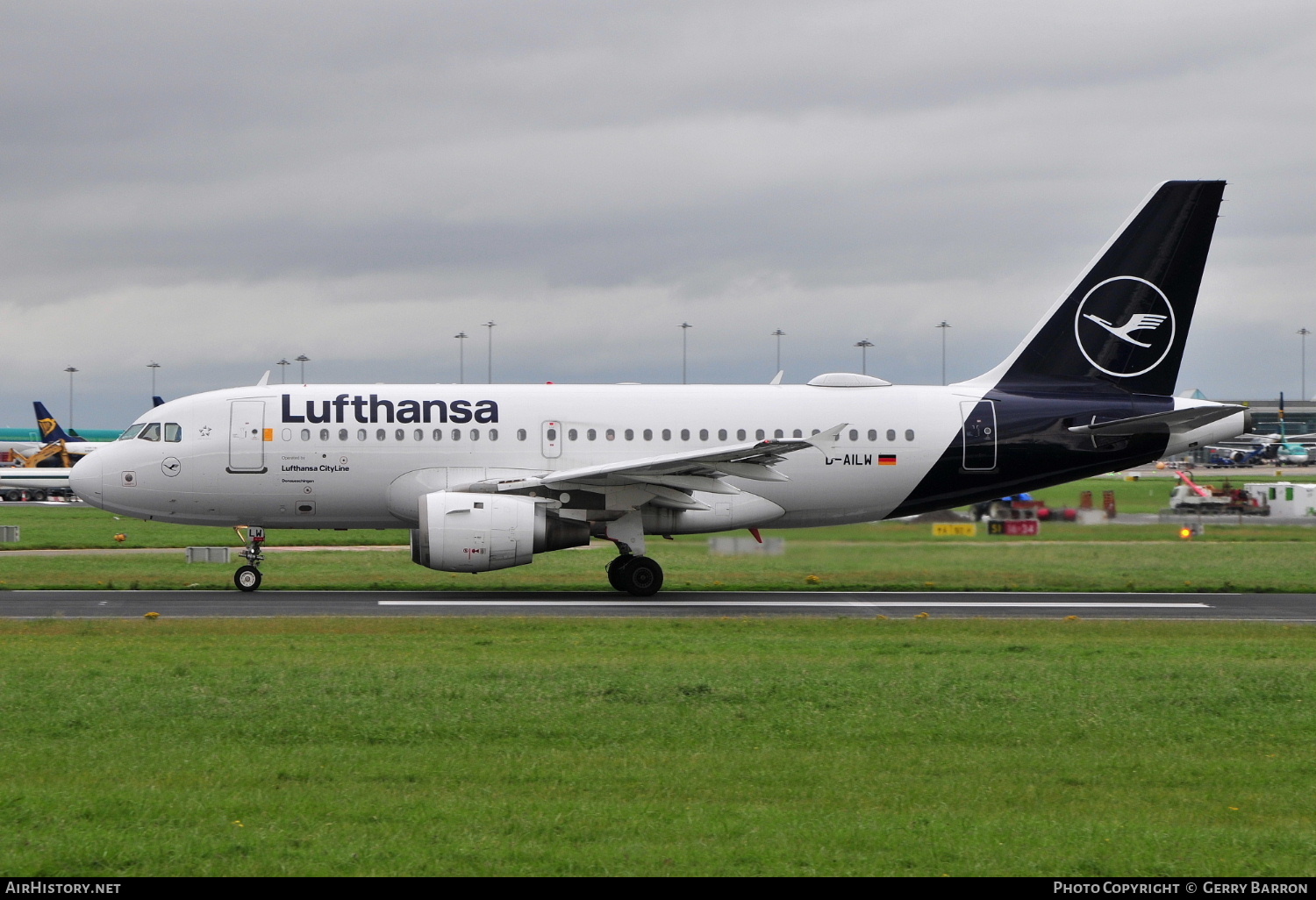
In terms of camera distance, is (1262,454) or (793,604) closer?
(793,604)

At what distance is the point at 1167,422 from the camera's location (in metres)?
25.8

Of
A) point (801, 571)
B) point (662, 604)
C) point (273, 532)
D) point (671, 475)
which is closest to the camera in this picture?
point (662, 604)

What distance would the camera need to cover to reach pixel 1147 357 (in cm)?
2739

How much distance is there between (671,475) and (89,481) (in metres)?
11.2

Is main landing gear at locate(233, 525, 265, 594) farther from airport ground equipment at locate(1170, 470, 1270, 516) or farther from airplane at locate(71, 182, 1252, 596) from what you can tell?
airport ground equipment at locate(1170, 470, 1270, 516)

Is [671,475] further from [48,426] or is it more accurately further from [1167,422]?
[48,426]

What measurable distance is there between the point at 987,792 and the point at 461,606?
1441 centimetres

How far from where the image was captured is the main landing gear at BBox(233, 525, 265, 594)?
2491 cm

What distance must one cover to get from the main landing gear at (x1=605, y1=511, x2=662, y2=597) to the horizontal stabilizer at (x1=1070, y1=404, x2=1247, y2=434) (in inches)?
355

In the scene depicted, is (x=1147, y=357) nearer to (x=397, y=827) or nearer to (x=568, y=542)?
(x=568, y=542)

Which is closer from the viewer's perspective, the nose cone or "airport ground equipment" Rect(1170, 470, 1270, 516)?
the nose cone

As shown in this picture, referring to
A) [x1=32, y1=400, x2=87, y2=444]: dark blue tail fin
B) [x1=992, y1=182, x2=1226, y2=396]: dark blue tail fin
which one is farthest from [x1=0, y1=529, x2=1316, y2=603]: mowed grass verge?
[x1=32, y1=400, x2=87, y2=444]: dark blue tail fin

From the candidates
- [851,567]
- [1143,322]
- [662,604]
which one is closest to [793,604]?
[851,567]

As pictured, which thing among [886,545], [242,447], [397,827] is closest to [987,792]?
Result: [397,827]
